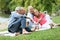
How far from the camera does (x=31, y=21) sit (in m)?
8.73

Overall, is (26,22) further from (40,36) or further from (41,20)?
(40,36)

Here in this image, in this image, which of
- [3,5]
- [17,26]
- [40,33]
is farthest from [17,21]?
[3,5]

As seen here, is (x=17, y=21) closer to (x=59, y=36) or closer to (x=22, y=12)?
(x=22, y=12)

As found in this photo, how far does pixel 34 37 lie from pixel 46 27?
1773 mm

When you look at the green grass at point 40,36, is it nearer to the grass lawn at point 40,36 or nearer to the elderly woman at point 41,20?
the grass lawn at point 40,36

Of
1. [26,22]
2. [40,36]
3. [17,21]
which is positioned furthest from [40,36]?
[26,22]

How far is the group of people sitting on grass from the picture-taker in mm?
7780

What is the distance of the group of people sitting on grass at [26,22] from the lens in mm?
7780

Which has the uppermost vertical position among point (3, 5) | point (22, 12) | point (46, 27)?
point (22, 12)

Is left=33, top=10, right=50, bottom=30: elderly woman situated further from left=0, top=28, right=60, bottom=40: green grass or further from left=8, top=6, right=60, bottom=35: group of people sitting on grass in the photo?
left=0, top=28, right=60, bottom=40: green grass

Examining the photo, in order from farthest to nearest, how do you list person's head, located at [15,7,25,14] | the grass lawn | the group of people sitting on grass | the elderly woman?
the elderly woman < person's head, located at [15,7,25,14] < the group of people sitting on grass < the grass lawn

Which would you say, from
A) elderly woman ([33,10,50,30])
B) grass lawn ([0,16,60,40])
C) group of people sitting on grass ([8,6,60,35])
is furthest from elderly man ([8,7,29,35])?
elderly woman ([33,10,50,30])

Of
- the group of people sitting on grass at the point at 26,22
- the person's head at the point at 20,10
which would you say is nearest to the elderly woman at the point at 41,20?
the group of people sitting on grass at the point at 26,22

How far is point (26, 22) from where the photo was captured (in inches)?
328
